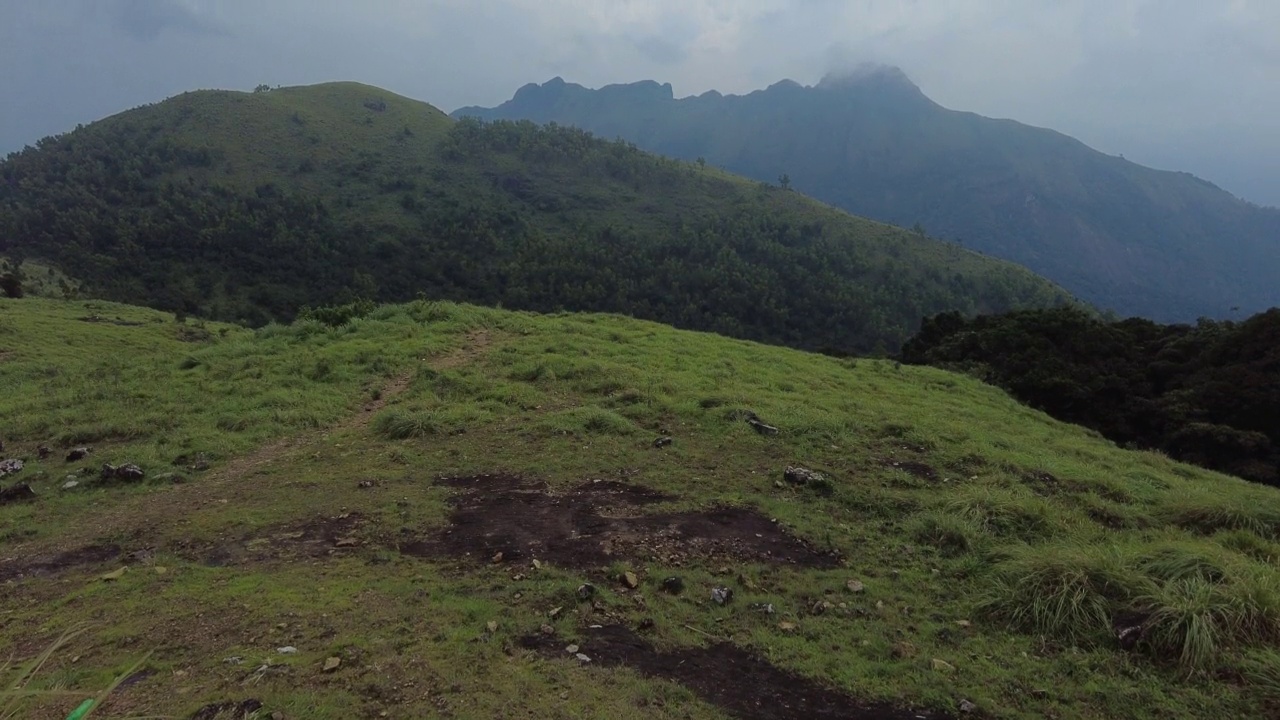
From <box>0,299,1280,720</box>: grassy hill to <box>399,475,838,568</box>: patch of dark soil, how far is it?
4 cm

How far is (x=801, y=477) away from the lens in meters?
8.52

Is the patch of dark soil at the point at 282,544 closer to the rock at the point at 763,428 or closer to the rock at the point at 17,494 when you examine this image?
the rock at the point at 17,494

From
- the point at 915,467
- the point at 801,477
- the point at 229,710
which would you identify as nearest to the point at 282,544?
the point at 229,710

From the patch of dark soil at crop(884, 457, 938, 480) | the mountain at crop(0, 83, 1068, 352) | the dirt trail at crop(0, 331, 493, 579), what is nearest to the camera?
the dirt trail at crop(0, 331, 493, 579)

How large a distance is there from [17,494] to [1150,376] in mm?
27919

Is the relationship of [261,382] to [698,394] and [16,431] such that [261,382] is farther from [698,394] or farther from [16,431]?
[698,394]

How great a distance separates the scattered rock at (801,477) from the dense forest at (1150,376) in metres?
12.1

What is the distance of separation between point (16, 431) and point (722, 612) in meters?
11.4

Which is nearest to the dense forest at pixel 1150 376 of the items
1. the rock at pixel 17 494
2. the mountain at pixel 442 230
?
the rock at pixel 17 494

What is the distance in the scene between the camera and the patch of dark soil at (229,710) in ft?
12.4

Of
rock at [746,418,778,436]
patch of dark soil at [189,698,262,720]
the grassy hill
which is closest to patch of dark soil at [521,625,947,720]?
the grassy hill

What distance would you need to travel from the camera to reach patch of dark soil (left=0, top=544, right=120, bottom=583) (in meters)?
5.98

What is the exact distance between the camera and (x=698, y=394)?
40.3 feet

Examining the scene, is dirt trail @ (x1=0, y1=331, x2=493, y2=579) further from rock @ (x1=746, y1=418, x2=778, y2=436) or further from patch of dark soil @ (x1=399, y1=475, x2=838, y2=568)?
rock @ (x1=746, y1=418, x2=778, y2=436)
